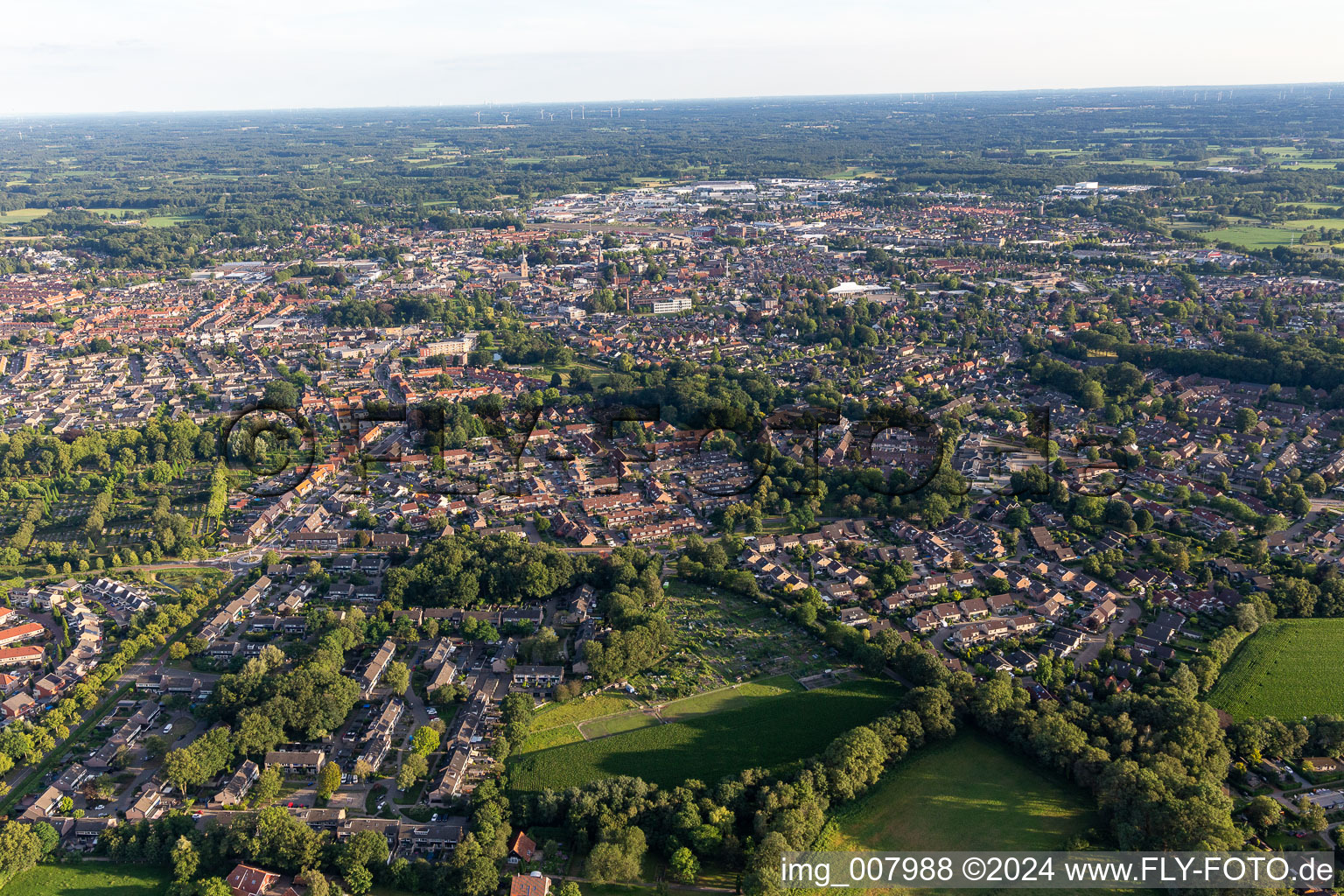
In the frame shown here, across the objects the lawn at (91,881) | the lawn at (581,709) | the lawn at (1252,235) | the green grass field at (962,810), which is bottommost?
the lawn at (91,881)

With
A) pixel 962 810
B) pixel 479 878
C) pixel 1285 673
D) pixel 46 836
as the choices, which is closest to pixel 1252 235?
pixel 1285 673

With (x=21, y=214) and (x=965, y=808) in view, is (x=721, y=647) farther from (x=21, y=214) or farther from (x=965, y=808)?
(x=21, y=214)

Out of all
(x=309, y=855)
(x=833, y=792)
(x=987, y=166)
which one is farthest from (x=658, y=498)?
(x=987, y=166)

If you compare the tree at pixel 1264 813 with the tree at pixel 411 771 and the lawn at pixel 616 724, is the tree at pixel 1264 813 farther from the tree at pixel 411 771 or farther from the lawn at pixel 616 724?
the tree at pixel 411 771

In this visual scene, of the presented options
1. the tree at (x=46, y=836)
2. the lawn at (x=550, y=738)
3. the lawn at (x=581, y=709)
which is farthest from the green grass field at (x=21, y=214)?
the lawn at (x=550, y=738)

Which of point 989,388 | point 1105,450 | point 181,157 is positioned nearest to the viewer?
point 1105,450

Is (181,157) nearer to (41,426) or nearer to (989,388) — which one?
(41,426)
